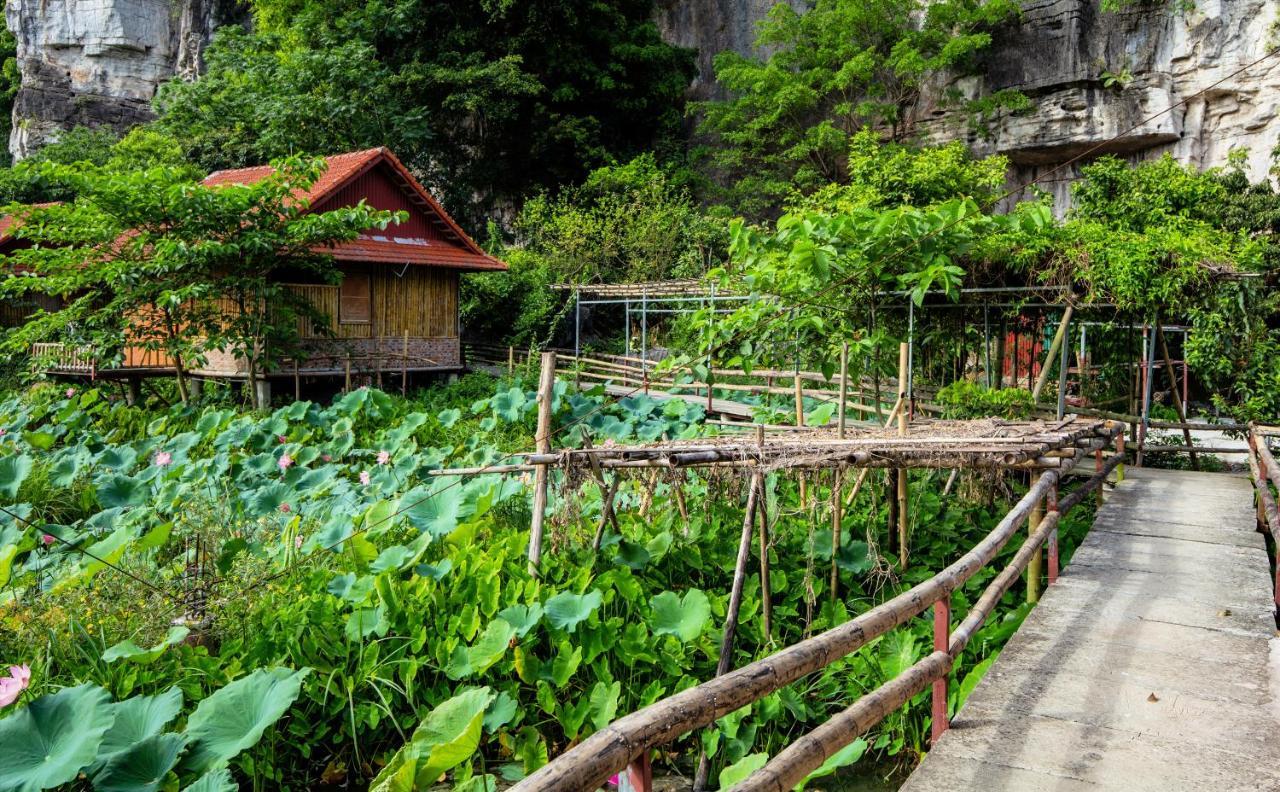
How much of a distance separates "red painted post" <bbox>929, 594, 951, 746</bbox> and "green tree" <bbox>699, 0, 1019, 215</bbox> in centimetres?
1913

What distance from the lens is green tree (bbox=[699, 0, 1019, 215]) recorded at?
2116 cm

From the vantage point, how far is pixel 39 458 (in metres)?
9.05

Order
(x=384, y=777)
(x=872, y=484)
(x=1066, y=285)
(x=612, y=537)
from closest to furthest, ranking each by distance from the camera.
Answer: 1. (x=384, y=777)
2. (x=612, y=537)
3. (x=872, y=484)
4. (x=1066, y=285)

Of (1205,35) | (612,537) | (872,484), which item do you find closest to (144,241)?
(612,537)

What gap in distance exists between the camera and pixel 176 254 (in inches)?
467

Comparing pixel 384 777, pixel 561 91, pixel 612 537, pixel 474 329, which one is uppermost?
pixel 561 91

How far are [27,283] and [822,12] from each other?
18.9 m

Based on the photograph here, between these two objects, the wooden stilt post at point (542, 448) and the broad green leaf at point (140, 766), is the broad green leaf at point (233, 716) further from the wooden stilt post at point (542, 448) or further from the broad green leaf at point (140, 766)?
the wooden stilt post at point (542, 448)

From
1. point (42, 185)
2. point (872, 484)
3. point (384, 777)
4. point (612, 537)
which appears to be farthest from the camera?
point (42, 185)

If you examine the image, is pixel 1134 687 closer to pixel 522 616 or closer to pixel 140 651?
pixel 522 616

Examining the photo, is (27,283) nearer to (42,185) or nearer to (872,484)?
(872,484)

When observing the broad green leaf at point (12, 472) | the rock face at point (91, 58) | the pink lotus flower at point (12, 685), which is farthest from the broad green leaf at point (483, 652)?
the rock face at point (91, 58)

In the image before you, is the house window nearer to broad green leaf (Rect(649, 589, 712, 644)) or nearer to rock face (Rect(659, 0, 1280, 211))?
broad green leaf (Rect(649, 589, 712, 644))

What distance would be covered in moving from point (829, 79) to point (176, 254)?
1665 cm
